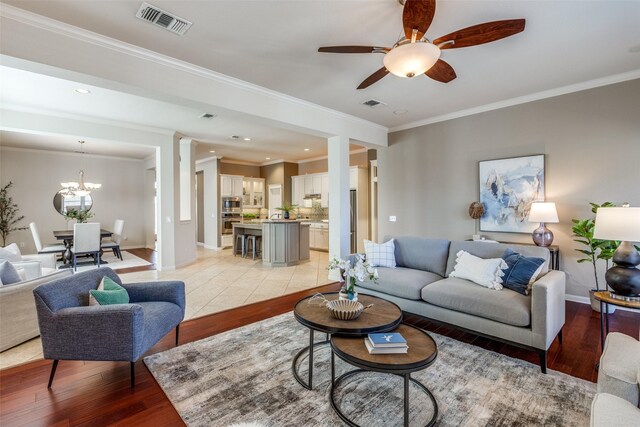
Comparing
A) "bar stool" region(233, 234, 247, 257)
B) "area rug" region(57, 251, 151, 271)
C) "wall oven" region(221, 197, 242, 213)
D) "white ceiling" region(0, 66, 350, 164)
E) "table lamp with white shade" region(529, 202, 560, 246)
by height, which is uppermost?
"white ceiling" region(0, 66, 350, 164)

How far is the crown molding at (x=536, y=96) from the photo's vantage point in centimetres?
363

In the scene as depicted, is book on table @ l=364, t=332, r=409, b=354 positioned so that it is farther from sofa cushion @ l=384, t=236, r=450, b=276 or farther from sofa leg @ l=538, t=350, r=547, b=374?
sofa cushion @ l=384, t=236, r=450, b=276

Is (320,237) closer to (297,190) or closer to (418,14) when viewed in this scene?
(297,190)

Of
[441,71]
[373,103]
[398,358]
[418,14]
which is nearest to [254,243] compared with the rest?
[373,103]

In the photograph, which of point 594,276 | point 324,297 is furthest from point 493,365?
point 594,276

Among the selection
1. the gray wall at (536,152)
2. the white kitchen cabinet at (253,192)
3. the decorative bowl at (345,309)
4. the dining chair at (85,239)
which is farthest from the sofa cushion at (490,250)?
the white kitchen cabinet at (253,192)

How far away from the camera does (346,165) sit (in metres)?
5.16

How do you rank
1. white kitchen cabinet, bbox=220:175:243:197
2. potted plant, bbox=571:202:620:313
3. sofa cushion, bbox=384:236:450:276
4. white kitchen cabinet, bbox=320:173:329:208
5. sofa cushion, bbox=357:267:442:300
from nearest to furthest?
sofa cushion, bbox=357:267:442:300 < potted plant, bbox=571:202:620:313 < sofa cushion, bbox=384:236:450:276 < white kitchen cabinet, bbox=320:173:329:208 < white kitchen cabinet, bbox=220:175:243:197

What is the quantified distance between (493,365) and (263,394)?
1.89 meters

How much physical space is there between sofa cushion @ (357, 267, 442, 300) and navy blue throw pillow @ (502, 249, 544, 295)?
0.75 m

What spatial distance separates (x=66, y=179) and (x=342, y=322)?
383 inches

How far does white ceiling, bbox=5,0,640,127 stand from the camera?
2355mm

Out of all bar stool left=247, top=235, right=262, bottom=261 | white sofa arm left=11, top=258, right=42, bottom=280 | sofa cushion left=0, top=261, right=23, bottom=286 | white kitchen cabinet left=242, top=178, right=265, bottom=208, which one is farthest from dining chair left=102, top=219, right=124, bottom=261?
sofa cushion left=0, top=261, right=23, bottom=286

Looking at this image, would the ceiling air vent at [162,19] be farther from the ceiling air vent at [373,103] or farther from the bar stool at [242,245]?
the bar stool at [242,245]
